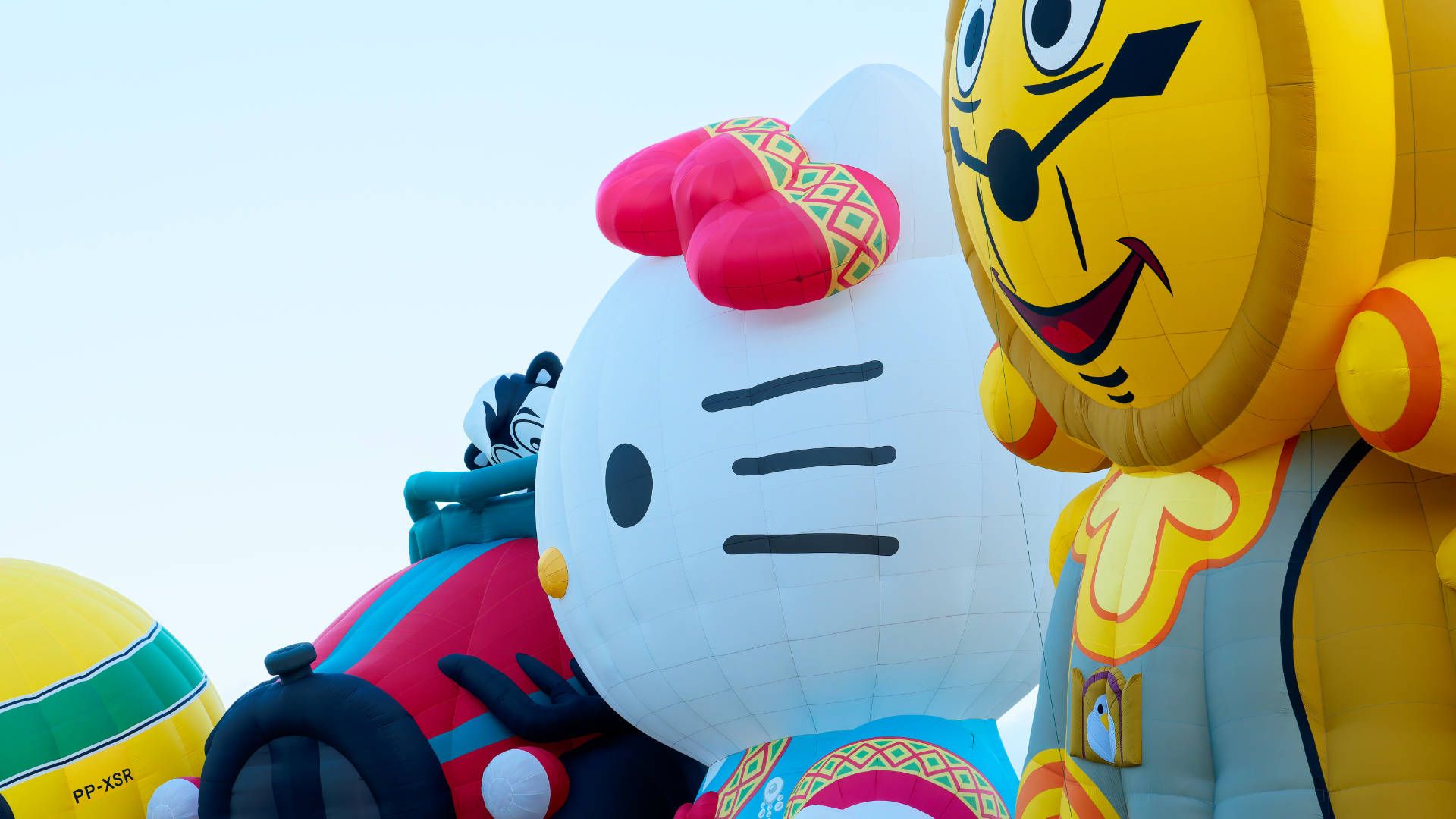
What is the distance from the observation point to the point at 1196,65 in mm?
2973

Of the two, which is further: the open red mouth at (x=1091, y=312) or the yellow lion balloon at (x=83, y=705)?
the yellow lion balloon at (x=83, y=705)

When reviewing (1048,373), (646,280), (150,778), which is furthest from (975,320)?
(150,778)

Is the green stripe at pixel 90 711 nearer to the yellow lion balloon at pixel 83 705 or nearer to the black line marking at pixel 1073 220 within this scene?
the yellow lion balloon at pixel 83 705

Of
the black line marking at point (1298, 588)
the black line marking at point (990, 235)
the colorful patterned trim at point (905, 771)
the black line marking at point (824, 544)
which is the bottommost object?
the colorful patterned trim at point (905, 771)

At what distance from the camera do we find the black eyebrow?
5609 millimetres

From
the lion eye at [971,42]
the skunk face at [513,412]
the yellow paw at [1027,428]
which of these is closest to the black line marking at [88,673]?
the skunk face at [513,412]

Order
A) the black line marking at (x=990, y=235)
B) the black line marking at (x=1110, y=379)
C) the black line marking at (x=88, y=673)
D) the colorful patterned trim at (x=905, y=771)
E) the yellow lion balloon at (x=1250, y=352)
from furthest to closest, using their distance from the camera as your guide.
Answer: the black line marking at (x=88, y=673)
the colorful patterned trim at (x=905, y=771)
the black line marking at (x=990, y=235)
the black line marking at (x=1110, y=379)
the yellow lion balloon at (x=1250, y=352)

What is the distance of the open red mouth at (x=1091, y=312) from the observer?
10.3 ft

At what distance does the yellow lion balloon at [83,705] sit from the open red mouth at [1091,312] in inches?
231

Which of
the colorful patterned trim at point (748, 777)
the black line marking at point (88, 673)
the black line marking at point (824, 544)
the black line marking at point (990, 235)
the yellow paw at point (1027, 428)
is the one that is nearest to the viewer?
the black line marking at point (990, 235)

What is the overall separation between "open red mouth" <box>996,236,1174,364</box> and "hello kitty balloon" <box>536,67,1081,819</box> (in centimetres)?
196

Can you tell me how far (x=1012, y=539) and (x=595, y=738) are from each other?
2.40 metres

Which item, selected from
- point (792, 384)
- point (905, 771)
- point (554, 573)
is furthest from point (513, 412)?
point (905, 771)

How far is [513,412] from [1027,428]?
4.75 m
